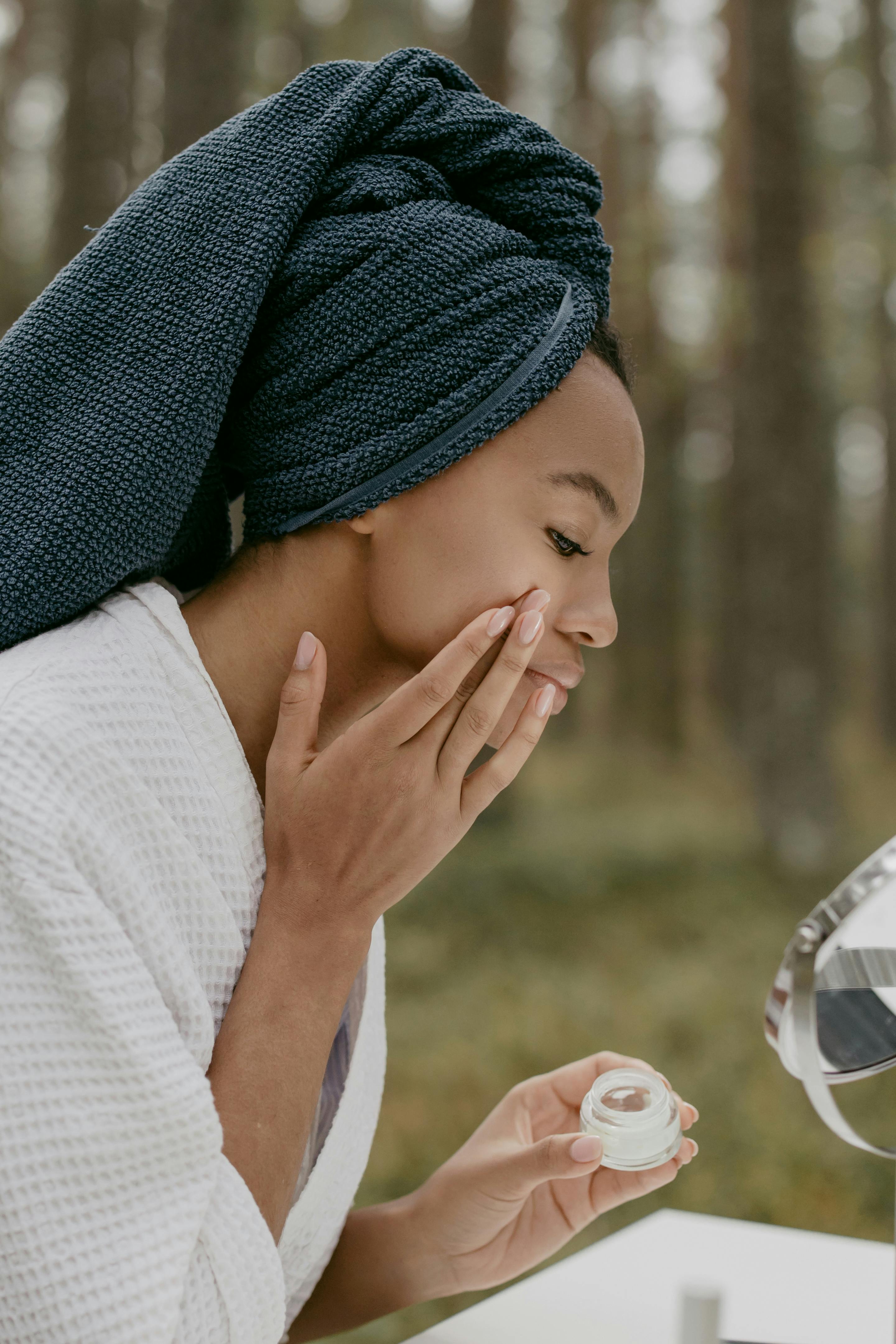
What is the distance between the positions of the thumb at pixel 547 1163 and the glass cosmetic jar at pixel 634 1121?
0.06 ft

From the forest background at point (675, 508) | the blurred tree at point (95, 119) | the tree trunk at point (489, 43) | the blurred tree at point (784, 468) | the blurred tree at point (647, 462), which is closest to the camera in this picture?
the forest background at point (675, 508)

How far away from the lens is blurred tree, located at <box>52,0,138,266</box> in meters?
6.07

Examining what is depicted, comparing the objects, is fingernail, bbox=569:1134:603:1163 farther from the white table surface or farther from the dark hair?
the dark hair

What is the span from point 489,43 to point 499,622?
7.20m

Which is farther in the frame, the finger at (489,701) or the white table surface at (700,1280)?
the white table surface at (700,1280)

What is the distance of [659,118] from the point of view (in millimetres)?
11961

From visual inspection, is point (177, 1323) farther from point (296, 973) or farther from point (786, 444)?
point (786, 444)

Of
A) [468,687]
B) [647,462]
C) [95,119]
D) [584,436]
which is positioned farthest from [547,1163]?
[647,462]

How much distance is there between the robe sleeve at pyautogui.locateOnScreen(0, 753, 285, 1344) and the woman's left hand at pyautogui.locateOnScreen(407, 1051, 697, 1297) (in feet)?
1.43

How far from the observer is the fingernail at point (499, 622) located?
3.77 feet

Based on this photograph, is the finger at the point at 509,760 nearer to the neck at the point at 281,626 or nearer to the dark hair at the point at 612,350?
the neck at the point at 281,626

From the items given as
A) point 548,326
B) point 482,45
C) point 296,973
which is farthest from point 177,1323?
point 482,45

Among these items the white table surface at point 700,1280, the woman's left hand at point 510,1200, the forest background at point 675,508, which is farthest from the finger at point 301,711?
the white table surface at point 700,1280

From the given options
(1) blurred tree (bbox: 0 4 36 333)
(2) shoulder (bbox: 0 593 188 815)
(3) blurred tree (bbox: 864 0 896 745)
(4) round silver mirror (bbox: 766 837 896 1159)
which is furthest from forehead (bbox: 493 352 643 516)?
(3) blurred tree (bbox: 864 0 896 745)
